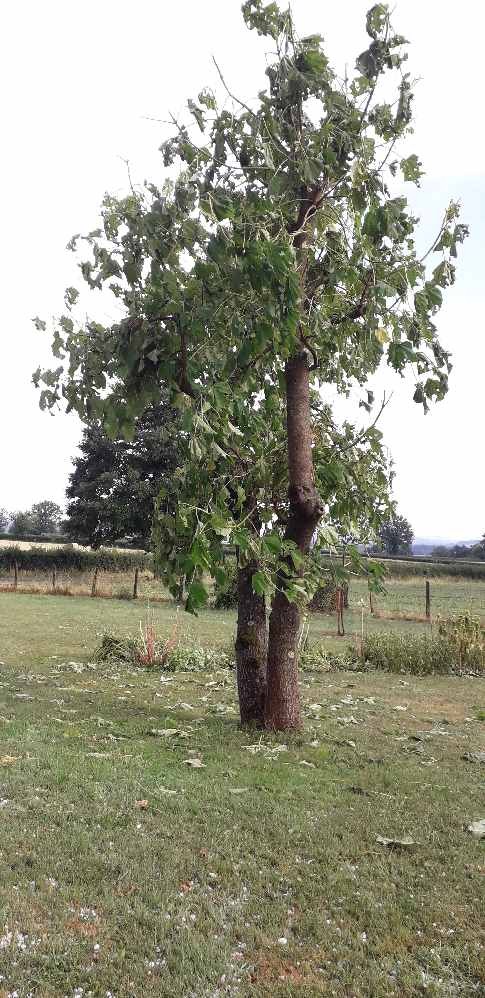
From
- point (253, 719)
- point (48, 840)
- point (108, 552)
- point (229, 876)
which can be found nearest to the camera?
A: point (229, 876)

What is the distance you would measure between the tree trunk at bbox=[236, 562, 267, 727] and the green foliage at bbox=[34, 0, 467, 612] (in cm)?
88

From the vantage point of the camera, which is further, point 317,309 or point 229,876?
point 317,309

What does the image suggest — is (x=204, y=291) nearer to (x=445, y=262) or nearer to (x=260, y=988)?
(x=445, y=262)

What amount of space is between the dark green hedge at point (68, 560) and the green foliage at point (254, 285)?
105ft

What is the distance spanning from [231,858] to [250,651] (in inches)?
147

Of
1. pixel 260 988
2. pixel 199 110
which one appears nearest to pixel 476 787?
pixel 260 988

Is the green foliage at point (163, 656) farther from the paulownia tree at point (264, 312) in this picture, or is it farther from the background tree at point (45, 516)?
the background tree at point (45, 516)

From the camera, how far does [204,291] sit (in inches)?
250

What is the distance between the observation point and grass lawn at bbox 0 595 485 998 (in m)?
3.14

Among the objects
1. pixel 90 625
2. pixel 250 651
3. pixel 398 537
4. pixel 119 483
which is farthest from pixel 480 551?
pixel 250 651

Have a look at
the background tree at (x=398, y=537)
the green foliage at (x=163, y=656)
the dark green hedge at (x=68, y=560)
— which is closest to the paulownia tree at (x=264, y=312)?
the green foliage at (x=163, y=656)

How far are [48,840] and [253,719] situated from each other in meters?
3.69

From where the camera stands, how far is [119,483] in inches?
1620

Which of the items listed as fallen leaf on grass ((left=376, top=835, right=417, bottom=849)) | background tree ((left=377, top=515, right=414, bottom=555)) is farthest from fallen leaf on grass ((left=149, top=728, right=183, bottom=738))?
background tree ((left=377, top=515, right=414, bottom=555))
